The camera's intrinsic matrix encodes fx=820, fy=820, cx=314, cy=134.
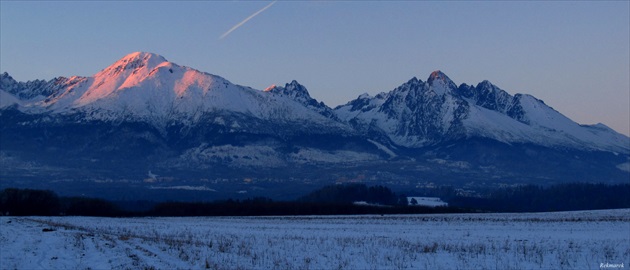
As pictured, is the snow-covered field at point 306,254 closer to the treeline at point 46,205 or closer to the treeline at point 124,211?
the treeline at point 46,205

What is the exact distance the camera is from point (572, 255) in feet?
113

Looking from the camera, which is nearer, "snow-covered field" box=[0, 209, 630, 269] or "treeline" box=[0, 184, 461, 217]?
"snow-covered field" box=[0, 209, 630, 269]

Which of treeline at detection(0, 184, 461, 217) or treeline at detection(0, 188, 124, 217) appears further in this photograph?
treeline at detection(0, 184, 461, 217)

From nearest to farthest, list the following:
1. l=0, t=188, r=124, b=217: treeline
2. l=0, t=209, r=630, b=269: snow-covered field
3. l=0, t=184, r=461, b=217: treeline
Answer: l=0, t=209, r=630, b=269: snow-covered field → l=0, t=188, r=124, b=217: treeline → l=0, t=184, r=461, b=217: treeline

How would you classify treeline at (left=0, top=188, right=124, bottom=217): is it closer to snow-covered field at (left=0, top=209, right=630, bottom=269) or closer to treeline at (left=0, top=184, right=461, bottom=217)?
treeline at (left=0, top=184, right=461, bottom=217)

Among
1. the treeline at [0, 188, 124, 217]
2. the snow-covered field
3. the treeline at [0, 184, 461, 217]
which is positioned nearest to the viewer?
the snow-covered field

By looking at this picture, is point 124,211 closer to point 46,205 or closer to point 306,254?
point 46,205

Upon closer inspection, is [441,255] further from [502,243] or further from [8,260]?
[8,260]

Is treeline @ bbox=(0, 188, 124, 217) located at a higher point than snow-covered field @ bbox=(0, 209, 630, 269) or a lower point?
higher

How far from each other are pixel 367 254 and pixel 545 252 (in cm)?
784

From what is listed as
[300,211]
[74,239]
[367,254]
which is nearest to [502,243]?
[367,254]

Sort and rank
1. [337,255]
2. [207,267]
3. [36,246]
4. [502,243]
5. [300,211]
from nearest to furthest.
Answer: [207,267] < [337,255] < [36,246] < [502,243] < [300,211]

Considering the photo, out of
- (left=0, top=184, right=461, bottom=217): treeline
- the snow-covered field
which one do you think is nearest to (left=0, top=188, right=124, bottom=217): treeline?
(left=0, top=184, right=461, bottom=217): treeline

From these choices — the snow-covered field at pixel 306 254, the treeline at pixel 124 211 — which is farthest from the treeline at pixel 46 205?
the snow-covered field at pixel 306 254
